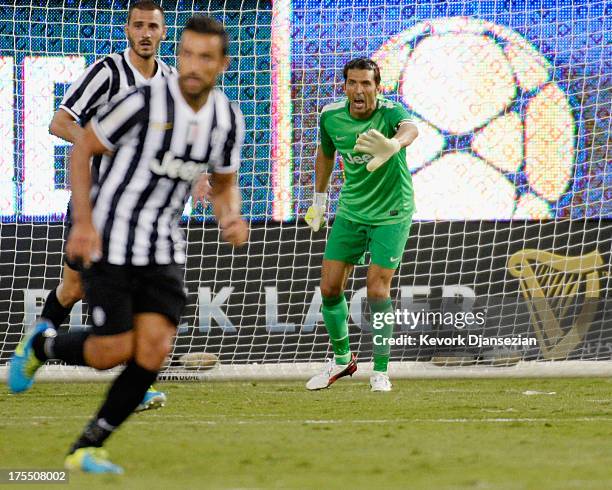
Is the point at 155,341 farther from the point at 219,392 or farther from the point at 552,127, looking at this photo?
the point at 552,127

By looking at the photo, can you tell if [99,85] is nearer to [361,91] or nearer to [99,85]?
[99,85]

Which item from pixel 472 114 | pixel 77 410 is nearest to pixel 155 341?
pixel 77 410

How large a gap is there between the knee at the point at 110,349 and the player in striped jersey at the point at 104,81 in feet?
4.89

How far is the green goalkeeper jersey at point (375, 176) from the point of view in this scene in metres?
7.07

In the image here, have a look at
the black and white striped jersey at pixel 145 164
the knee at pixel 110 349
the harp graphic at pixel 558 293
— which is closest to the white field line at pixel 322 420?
the knee at pixel 110 349

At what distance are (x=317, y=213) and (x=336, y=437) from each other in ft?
8.57

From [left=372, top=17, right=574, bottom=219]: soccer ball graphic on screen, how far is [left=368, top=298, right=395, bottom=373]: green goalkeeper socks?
80.6 inches

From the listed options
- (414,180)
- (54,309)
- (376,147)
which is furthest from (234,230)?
(414,180)

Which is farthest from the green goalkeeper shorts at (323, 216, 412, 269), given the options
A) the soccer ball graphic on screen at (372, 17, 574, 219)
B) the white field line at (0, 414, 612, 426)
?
the soccer ball graphic on screen at (372, 17, 574, 219)

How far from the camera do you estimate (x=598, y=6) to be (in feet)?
30.2

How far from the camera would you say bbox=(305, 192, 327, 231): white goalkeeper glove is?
24.1 ft

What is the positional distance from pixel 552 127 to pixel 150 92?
5.48 m

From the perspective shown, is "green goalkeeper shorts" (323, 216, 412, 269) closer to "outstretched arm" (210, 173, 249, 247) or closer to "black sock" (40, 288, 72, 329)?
"black sock" (40, 288, 72, 329)

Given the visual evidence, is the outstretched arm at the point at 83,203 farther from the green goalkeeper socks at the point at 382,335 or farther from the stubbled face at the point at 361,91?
the green goalkeeper socks at the point at 382,335
